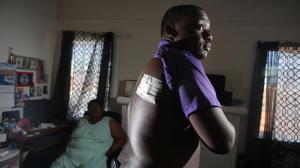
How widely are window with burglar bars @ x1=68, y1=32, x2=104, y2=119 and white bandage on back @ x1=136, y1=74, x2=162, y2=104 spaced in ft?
8.81

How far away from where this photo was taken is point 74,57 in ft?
10.7

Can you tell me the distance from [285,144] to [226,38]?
4.64 ft

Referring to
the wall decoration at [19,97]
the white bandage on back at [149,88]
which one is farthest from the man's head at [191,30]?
the wall decoration at [19,97]

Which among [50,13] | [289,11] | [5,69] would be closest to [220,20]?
[289,11]

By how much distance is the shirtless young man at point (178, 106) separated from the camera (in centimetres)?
45

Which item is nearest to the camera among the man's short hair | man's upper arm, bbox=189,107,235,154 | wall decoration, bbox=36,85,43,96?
man's upper arm, bbox=189,107,235,154

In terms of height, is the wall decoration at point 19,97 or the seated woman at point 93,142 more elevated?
the wall decoration at point 19,97

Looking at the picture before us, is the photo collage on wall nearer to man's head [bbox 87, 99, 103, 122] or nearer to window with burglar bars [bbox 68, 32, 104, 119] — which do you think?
window with burglar bars [bbox 68, 32, 104, 119]

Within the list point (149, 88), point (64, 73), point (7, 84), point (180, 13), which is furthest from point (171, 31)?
point (64, 73)

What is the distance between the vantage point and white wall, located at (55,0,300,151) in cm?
280

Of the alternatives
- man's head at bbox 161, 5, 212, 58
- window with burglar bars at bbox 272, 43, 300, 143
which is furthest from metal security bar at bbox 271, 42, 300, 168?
man's head at bbox 161, 5, 212, 58

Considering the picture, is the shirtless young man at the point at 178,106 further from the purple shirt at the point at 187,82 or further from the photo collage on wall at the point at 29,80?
the photo collage on wall at the point at 29,80

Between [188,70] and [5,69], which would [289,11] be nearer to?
[188,70]

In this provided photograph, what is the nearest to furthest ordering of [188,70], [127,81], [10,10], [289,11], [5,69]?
[188,70], [5,69], [10,10], [289,11], [127,81]
